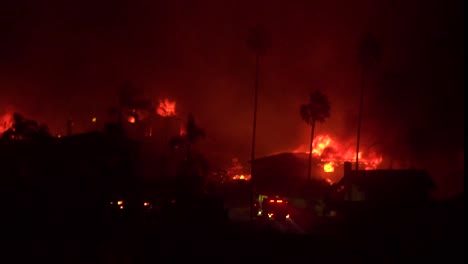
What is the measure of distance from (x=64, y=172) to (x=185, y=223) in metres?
8.71

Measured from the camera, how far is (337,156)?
72312mm

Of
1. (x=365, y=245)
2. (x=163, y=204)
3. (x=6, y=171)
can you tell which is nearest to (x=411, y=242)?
(x=365, y=245)

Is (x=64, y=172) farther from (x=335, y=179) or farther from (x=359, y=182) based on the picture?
(x=335, y=179)

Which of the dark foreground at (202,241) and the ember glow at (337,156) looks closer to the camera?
the dark foreground at (202,241)

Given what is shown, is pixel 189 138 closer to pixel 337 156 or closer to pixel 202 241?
pixel 202 241

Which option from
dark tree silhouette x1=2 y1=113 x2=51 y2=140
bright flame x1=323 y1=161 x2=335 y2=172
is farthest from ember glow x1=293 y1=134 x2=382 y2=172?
dark tree silhouette x1=2 y1=113 x2=51 y2=140

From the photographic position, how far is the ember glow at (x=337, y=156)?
7025 centimetres

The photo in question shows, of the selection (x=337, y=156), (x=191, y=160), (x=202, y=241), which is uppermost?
(x=337, y=156)

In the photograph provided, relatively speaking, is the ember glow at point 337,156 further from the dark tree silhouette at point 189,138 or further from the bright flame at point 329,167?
the dark tree silhouette at point 189,138

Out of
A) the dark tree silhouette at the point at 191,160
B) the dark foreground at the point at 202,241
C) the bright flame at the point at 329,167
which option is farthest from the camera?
the bright flame at the point at 329,167

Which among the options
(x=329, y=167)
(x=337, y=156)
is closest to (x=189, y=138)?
(x=329, y=167)

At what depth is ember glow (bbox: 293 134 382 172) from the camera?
70250mm

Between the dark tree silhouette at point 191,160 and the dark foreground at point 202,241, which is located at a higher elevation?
the dark tree silhouette at point 191,160

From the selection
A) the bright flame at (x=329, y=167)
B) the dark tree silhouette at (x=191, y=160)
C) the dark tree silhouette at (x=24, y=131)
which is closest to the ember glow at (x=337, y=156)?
the bright flame at (x=329, y=167)
